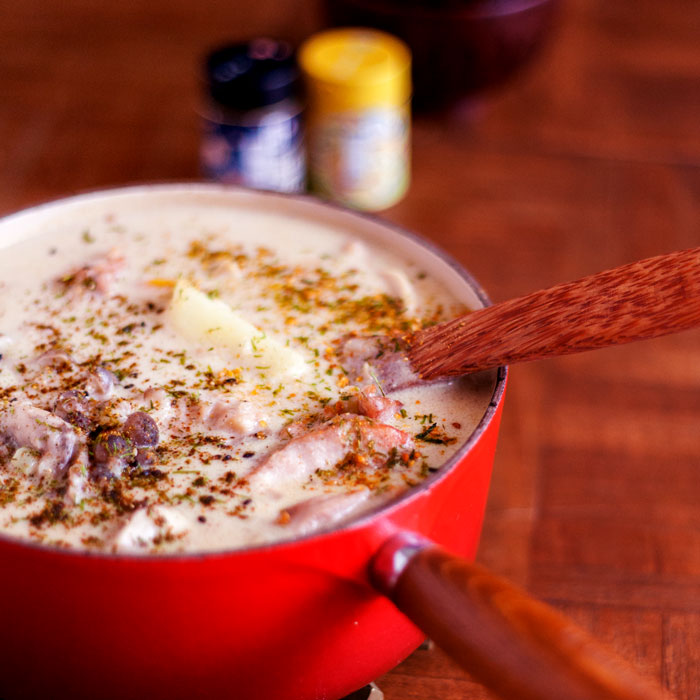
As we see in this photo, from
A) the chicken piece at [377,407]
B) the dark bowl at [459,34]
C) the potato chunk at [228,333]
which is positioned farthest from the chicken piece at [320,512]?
the dark bowl at [459,34]

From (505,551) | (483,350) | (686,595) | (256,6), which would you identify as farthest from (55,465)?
(256,6)

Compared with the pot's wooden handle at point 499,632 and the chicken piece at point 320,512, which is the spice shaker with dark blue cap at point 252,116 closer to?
the chicken piece at point 320,512

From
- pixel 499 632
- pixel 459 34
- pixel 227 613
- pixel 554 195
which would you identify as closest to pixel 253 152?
pixel 459 34

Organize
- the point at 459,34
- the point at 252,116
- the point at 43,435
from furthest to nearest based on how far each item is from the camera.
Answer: the point at 459,34
the point at 252,116
the point at 43,435

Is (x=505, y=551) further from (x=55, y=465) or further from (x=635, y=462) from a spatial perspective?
(x=55, y=465)

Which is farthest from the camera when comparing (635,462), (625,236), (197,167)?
(197,167)

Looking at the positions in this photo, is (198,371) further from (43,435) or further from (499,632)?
(499,632)
